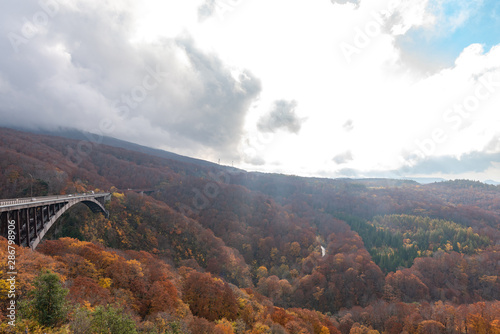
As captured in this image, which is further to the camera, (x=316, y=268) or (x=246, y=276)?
(x=316, y=268)

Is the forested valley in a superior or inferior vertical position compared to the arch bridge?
inferior

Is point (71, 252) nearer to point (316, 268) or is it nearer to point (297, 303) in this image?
point (297, 303)

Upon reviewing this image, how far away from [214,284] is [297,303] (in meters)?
55.9

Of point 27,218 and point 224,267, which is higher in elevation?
point 27,218

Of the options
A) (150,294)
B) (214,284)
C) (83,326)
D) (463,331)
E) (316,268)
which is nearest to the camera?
(83,326)

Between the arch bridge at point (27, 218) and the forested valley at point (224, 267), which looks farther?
the arch bridge at point (27, 218)

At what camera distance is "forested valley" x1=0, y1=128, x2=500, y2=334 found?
24.2 m

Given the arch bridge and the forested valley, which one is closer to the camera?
the forested valley

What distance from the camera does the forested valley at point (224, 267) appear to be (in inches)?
953

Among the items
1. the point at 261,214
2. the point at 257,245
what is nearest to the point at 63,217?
the point at 257,245

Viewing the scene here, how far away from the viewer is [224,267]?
84.8 m

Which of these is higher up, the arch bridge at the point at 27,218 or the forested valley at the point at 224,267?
the arch bridge at the point at 27,218

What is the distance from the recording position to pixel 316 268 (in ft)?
335

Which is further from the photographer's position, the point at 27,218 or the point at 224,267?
the point at 224,267
